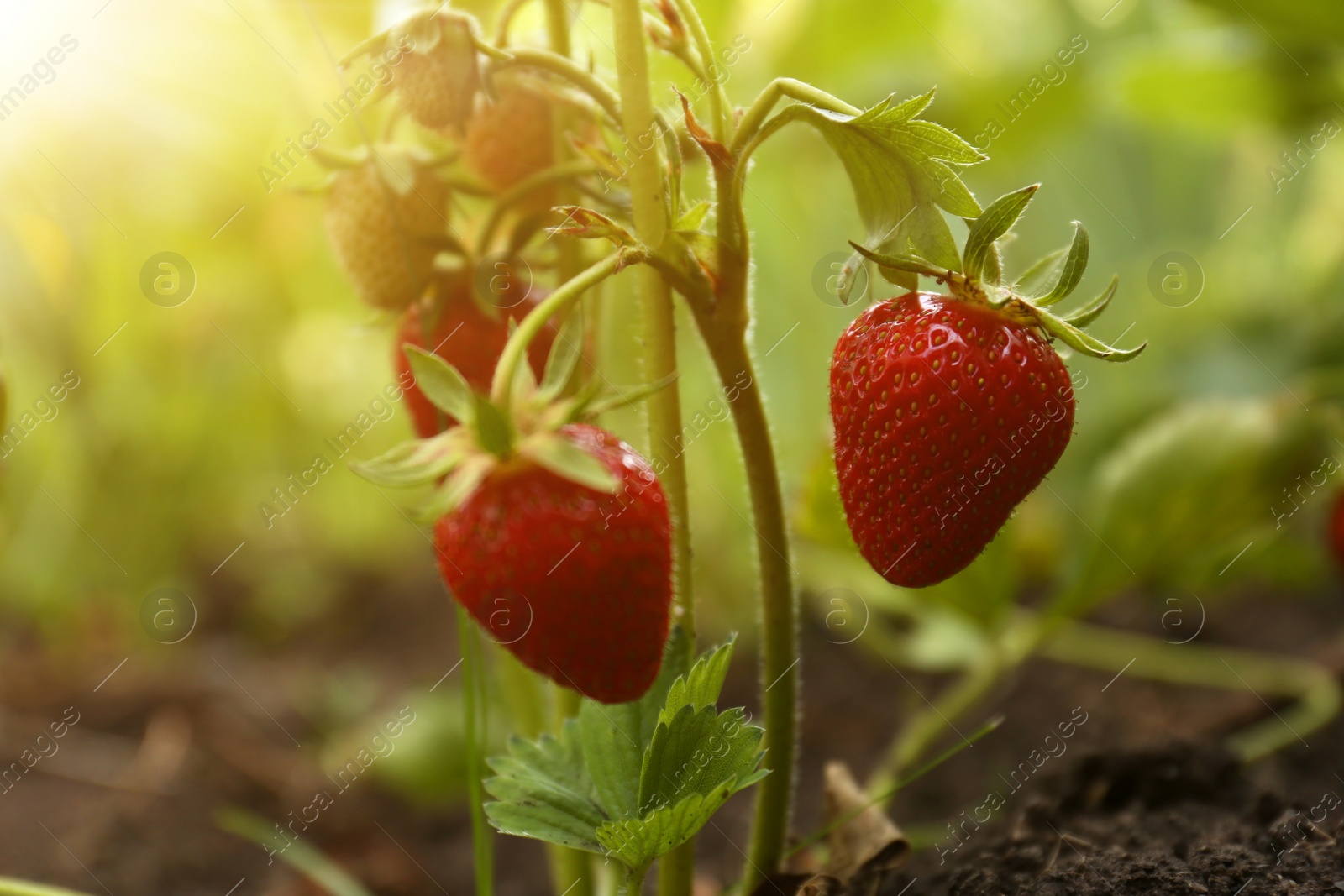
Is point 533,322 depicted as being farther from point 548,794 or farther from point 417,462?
point 548,794

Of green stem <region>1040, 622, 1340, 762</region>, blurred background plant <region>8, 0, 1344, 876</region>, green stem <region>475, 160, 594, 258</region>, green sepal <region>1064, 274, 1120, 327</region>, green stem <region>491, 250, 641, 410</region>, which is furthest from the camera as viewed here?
blurred background plant <region>8, 0, 1344, 876</region>

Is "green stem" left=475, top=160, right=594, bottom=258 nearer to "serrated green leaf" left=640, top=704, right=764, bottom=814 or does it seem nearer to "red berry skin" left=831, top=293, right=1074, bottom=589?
"red berry skin" left=831, top=293, right=1074, bottom=589

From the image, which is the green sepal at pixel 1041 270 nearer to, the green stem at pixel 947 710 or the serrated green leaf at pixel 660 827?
the serrated green leaf at pixel 660 827

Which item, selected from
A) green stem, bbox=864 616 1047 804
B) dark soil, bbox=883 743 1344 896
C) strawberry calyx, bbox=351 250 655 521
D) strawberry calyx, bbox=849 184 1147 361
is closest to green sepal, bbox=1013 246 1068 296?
strawberry calyx, bbox=849 184 1147 361

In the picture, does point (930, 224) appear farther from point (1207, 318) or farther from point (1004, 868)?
point (1207, 318)

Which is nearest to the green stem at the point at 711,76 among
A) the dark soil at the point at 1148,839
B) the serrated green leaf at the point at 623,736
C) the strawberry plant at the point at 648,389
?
the strawberry plant at the point at 648,389

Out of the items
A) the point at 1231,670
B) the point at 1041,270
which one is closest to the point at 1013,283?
the point at 1041,270

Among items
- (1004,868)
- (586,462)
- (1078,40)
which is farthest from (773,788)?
(1078,40)
